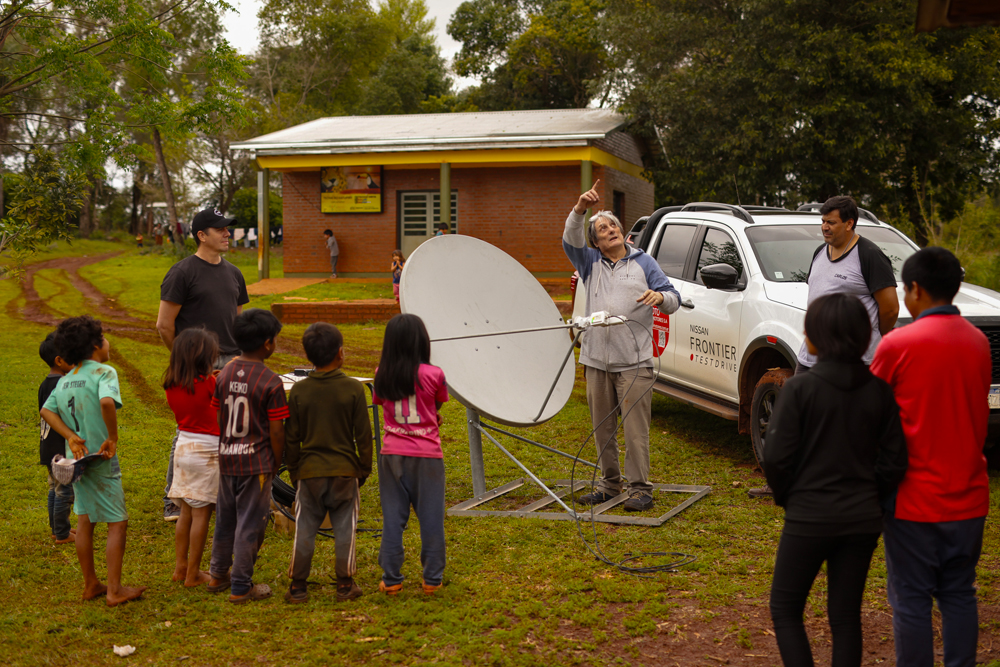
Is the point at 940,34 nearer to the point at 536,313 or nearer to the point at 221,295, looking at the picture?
the point at 536,313

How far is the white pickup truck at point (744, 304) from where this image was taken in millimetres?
6355

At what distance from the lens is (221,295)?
532 cm

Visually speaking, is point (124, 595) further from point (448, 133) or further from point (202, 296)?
point (448, 133)

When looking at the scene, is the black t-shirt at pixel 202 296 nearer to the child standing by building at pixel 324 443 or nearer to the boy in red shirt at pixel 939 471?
the child standing by building at pixel 324 443

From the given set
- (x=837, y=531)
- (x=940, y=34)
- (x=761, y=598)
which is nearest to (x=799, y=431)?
(x=837, y=531)

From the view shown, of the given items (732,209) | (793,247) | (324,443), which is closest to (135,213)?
(732,209)

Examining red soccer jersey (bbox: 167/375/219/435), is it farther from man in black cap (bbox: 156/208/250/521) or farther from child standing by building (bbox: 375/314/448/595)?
child standing by building (bbox: 375/314/448/595)

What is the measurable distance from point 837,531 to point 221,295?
3.91m

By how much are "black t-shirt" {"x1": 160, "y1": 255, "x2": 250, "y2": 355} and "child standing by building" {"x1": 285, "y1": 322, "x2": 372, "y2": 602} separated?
122cm

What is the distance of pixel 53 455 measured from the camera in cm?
488

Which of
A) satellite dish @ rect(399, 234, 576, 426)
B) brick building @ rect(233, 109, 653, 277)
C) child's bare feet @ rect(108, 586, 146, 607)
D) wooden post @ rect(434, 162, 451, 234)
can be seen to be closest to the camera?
child's bare feet @ rect(108, 586, 146, 607)

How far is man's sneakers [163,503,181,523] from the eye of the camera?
5703 millimetres

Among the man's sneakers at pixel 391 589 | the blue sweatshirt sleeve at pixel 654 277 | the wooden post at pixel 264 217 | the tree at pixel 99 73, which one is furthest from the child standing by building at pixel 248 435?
the wooden post at pixel 264 217

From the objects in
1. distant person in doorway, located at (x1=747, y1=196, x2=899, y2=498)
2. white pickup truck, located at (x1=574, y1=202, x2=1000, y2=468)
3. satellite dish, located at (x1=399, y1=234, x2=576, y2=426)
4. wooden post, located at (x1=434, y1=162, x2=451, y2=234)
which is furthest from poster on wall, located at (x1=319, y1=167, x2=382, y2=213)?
distant person in doorway, located at (x1=747, y1=196, x2=899, y2=498)
